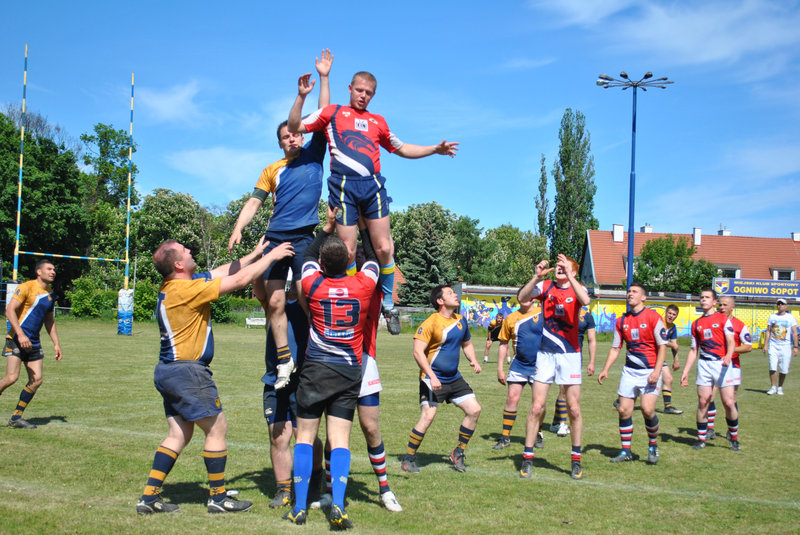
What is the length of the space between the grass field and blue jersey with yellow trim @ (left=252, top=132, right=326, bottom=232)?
275 centimetres

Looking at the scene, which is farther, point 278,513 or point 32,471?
point 32,471

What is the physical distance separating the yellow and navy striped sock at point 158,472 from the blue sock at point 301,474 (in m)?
1.10

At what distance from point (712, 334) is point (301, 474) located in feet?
27.3

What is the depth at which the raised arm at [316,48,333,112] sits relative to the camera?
648 centimetres

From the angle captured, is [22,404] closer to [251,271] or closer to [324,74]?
[251,271]

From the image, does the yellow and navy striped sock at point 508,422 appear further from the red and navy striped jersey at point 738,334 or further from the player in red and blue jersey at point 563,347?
the red and navy striped jersey at point 738,334

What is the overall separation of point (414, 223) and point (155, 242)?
84.7 feet

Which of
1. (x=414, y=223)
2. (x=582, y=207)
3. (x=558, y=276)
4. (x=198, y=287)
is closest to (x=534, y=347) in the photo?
(x=558, y=276)

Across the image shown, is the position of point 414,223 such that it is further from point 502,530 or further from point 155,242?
point 502,530

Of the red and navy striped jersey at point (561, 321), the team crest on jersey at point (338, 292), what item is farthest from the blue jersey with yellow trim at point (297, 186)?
the red and navy striped jersey at point (561, 321)

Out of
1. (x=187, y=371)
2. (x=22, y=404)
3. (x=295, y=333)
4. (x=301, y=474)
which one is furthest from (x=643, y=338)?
(x=22, y=404)

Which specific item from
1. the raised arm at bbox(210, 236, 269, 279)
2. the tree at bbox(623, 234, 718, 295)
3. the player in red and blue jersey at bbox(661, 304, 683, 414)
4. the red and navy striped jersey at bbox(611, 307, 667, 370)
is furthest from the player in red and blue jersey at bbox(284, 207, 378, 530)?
the tree at bbox(623, 234, 718, 295)

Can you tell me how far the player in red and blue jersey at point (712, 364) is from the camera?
10.1 m

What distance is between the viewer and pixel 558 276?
804cm
